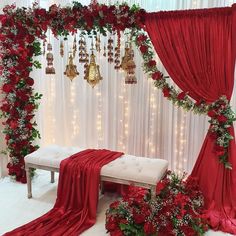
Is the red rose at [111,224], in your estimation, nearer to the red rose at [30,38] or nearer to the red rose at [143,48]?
the red rose at [143,48]

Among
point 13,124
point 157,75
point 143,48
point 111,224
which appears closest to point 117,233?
point 111,224

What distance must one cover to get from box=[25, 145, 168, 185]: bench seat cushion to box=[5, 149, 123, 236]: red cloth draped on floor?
0.11m

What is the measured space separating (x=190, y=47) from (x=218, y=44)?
0.84 ft

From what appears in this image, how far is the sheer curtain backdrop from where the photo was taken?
150 inches

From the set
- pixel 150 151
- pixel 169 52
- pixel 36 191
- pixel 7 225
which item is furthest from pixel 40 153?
pixel 169 52

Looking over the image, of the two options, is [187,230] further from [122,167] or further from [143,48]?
[143,48]

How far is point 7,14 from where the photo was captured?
138 inches

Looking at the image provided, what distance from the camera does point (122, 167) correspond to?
10.1 feet

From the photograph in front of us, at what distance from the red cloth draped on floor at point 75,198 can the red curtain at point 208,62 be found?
1.10 meters

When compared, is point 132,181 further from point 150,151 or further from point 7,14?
point 7,14

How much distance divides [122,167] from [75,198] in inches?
23.9

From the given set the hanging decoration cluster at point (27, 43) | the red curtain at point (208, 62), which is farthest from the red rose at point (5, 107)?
the red curtain at point (208, 62)

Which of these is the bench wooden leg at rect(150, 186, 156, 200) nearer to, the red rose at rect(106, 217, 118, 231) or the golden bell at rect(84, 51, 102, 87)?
the red rose at rect(106, 217, 118, 231)

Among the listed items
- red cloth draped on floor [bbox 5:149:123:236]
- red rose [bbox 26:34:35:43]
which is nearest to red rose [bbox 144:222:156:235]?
red cloth draped on floor [bbox 5:149:123:236]
